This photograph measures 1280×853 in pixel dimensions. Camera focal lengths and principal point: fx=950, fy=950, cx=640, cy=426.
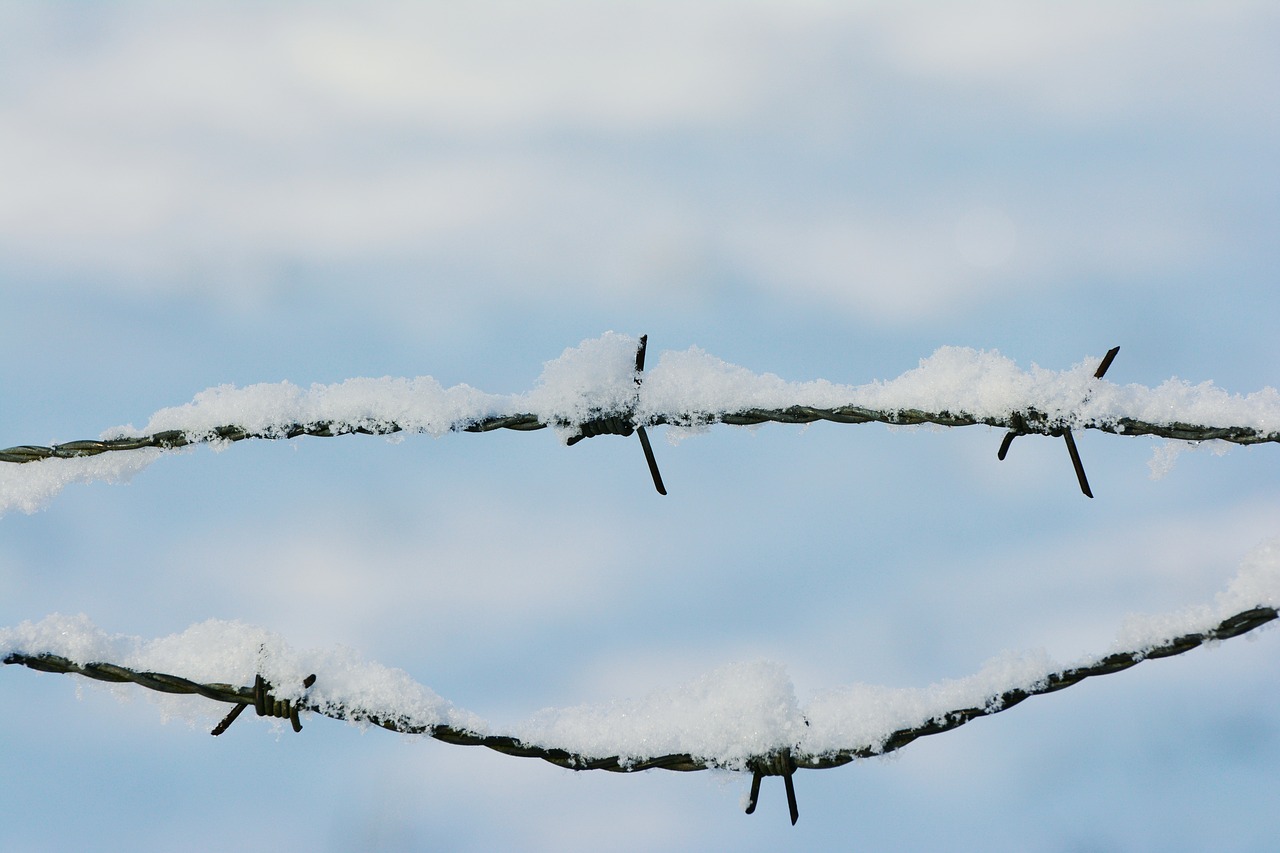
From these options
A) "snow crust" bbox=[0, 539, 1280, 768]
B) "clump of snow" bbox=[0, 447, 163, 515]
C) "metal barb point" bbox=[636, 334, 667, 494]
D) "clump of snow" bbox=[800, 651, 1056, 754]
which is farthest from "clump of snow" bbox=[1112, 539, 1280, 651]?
"clump of snow" bbox=[0, 447, 163, 515]

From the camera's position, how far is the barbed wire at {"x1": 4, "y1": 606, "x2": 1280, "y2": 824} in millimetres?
1827

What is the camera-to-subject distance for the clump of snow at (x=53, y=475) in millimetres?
2125

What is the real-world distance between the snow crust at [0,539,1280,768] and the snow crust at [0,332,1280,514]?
1.14 ft

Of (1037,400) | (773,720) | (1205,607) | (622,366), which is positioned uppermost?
(622,366)

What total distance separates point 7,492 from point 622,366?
1451 millimetres

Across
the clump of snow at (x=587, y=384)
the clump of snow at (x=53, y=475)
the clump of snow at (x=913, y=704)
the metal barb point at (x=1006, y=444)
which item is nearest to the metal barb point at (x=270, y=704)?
the clump of snow at (x=53, y=475)

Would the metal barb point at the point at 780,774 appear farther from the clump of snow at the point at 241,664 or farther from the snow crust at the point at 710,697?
the clump of snow at the point at 241,664

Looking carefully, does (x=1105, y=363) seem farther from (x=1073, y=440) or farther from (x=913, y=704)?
(x=913, y=704)

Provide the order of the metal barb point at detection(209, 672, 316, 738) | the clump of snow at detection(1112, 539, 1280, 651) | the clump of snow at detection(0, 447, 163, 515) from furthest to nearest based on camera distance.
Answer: the clump of snow at detection(0, 447, 163, 515), the metal barb point at detection(209, 672, 316, 738), the clump of snow at detection(1112, 539, 1280, 651)

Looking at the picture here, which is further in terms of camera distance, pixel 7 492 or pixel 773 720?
pixel 7 492

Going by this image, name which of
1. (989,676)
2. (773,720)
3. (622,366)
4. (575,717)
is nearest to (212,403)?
(622,366)

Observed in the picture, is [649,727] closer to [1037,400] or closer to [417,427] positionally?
[417,427]

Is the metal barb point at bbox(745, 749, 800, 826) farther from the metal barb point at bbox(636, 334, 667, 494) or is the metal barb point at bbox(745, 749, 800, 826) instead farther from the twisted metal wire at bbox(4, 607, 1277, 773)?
the metal barb point at bbox(636, 334, 667, 494)

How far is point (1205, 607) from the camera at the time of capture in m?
1.86
